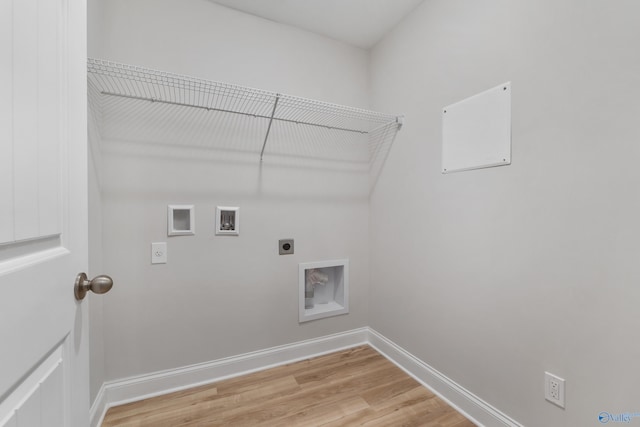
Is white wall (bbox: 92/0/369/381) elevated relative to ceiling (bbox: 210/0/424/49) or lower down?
lower down

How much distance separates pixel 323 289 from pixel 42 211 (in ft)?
6.42

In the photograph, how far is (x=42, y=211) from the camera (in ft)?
1.72

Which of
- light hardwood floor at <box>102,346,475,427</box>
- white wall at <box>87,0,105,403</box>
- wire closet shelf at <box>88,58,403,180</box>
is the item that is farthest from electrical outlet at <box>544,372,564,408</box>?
white wall at <box>87,0,105,403</box>

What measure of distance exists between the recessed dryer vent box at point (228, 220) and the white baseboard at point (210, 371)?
856mm

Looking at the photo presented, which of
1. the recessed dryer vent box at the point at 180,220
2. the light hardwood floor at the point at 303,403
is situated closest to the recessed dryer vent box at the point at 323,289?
the light hardwood floor at the point at 303,403

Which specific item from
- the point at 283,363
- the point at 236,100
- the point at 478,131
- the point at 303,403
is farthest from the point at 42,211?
the point at 283,363

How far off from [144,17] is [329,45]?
4.02 feet

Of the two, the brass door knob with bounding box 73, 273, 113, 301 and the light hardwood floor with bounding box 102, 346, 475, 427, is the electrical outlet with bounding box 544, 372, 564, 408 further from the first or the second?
the brass door knob with bounding box 73, 273, 113, 301

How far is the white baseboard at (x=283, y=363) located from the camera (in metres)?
1.41

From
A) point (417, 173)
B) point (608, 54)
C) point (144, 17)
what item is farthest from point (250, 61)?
point (608, 54)

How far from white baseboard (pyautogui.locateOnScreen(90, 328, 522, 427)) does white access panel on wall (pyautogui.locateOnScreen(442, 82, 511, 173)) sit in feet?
4.15

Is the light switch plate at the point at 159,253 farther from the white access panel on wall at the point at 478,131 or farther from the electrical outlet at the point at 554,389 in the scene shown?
the electrical outlet at the point at 554,389

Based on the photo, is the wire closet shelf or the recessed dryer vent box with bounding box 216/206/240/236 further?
the recessed dryer vent box with bounding box 216/206/240/236

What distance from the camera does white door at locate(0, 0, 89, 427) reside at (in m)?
0.43
